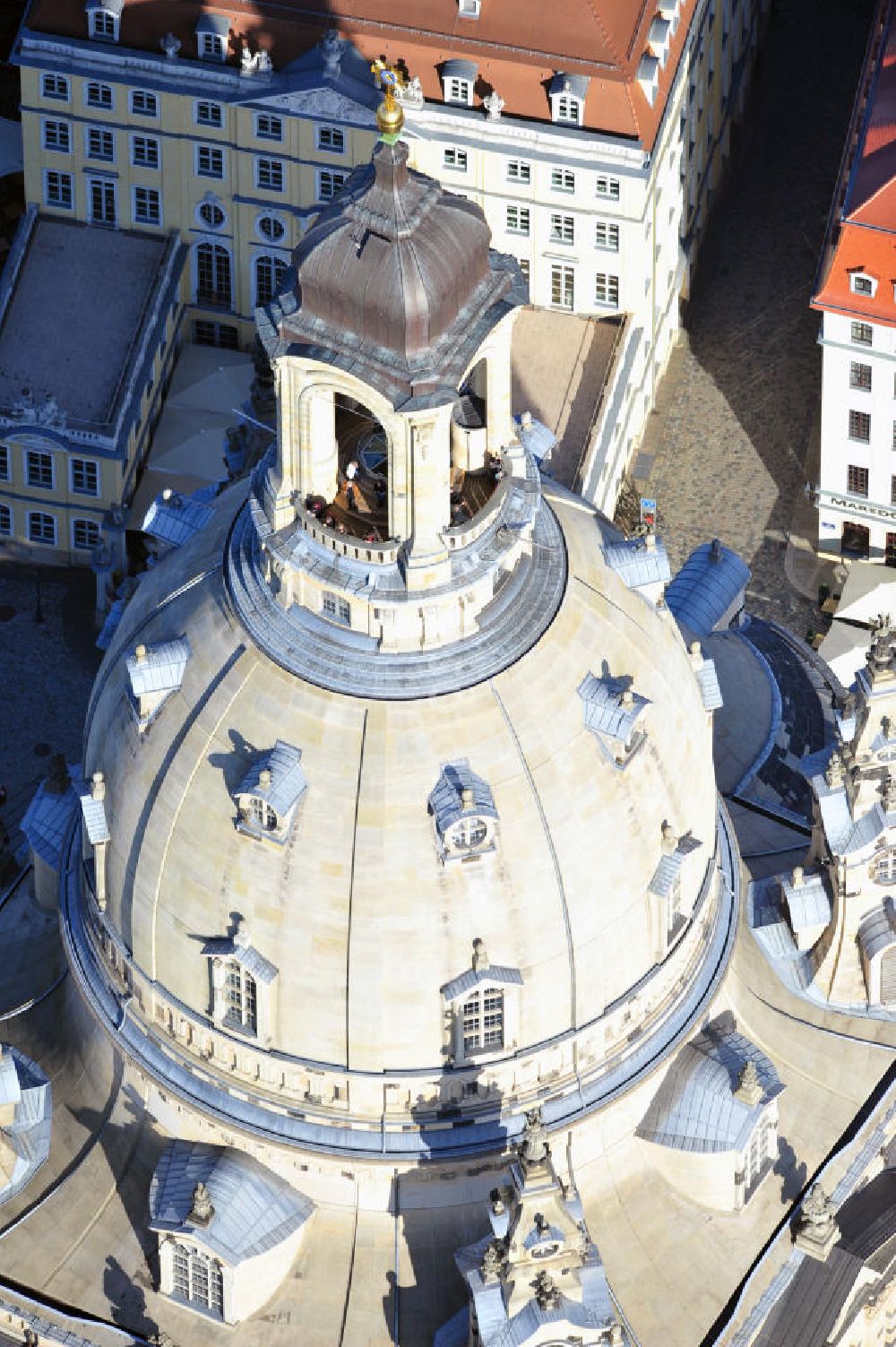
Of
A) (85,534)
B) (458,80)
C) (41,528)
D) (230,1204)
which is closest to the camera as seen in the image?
(230,1204)

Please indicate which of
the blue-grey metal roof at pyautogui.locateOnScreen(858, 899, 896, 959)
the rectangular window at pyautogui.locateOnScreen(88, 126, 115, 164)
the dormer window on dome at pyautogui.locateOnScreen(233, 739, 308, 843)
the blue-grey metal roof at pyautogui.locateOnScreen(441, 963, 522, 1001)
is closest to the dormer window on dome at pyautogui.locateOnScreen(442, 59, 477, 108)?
the rectangular window at pyautogui.locateOnScreen(88, 126, 115, 164)

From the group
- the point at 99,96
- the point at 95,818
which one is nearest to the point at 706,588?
the point at 95,818

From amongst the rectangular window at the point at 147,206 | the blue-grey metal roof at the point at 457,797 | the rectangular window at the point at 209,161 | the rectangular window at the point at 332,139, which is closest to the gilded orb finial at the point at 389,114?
the blue-grey metal roof at the point at 457,797

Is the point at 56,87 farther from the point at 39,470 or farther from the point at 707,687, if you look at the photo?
the point at 707,687

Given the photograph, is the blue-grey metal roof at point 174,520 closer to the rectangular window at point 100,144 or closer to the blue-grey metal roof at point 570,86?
the blue-grey metal roof at point 570,86

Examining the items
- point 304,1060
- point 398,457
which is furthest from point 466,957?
point 398,457

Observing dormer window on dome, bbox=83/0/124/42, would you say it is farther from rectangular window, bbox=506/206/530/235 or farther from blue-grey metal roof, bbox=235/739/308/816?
blue-grey metal roof, bbox=235/739/308/816
